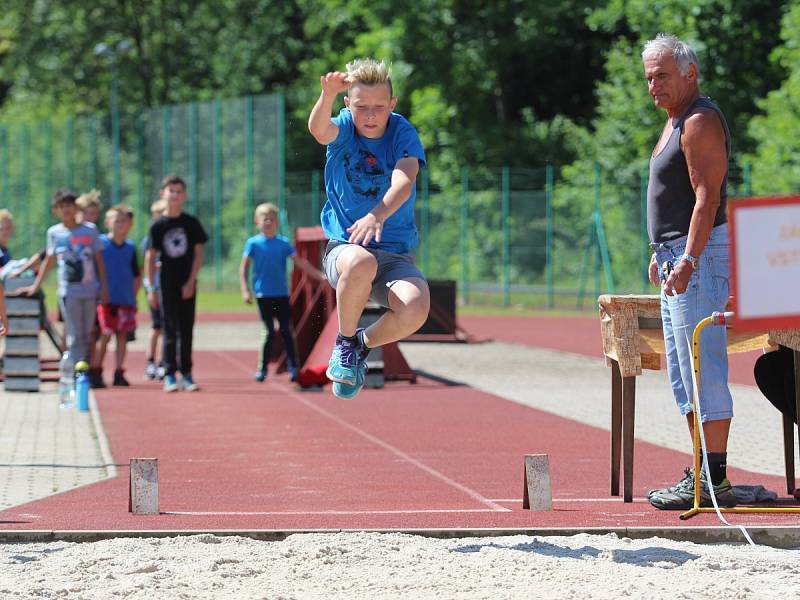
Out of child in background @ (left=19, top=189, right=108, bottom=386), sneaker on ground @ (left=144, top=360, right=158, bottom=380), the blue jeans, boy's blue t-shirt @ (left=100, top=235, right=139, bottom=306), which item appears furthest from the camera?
sneaker on ground @ (left=144, top=360, right=158, bottom=380)

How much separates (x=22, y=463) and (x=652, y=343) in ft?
14.3

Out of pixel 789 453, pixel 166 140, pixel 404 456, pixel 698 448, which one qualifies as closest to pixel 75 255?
pixel 404 456

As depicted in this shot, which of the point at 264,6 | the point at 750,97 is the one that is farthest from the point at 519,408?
the point at 264,6

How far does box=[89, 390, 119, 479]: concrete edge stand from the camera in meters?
9.30

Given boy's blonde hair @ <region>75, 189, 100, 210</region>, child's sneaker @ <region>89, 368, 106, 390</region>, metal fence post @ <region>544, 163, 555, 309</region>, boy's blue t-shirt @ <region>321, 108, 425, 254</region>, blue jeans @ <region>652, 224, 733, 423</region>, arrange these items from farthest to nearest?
metal fence post @ <region>544, 163, 555, 309</region>
child's sneaker @ <region>89, 368, 106, 390</region>
boy's blonde hair @ <region>75, 189, 100, 210</region>
blue jeans @ <region>652, 224, 733, 423</region>
boy's blue t-shirt @ <region>321, 108, 425, 254</region>

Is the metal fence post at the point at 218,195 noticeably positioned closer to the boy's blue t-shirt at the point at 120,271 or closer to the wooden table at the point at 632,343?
the boy's blue t-shirt at the point at 120,271

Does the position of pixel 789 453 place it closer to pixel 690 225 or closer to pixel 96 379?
pixel 690 225

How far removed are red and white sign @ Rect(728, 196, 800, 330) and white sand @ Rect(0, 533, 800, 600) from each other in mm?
1051

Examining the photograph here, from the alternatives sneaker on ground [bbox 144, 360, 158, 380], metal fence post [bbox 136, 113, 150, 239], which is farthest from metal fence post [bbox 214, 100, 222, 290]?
sneaker on ground [bbox 144, 360, 158, 380]

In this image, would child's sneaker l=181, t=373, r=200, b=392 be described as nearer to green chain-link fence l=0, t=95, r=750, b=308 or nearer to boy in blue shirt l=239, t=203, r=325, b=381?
boy in blue shirt l=239, t=203, r=325, b=381

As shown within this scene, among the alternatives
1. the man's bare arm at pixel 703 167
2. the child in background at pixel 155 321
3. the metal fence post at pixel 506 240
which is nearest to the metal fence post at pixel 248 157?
the metal fence post at pixel 506 240

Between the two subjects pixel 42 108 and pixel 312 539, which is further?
pixel 42 108

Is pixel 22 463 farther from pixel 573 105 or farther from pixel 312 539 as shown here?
pixel 573 105

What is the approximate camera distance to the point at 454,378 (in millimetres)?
16938
